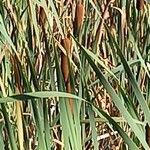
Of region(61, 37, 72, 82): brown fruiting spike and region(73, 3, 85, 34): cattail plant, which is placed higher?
region(73, 3, 85, 34): cattail plant

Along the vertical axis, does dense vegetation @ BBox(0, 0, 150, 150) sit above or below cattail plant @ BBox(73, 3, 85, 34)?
below

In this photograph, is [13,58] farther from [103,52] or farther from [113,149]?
[103,52]

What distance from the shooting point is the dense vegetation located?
0.73m

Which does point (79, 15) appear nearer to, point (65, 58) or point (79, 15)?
point (79, 15)

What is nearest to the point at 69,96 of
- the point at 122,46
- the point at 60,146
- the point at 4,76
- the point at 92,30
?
the point at 60,146

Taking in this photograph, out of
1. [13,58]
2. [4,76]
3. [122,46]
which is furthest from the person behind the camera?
[122,46]

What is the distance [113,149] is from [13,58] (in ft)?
1.69

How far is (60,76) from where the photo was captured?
74 cm

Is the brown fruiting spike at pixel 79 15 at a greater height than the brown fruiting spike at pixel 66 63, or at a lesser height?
greater

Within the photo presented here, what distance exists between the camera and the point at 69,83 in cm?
76

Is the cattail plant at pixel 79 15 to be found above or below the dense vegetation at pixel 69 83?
above

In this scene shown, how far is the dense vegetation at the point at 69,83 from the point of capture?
725 mm

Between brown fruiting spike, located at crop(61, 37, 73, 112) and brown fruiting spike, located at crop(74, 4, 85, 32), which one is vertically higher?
brown fruiting spike, located at crop(74, 4, 85, 32)

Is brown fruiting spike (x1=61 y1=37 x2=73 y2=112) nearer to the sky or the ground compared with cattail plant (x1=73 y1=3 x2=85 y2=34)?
nearer to the ground
